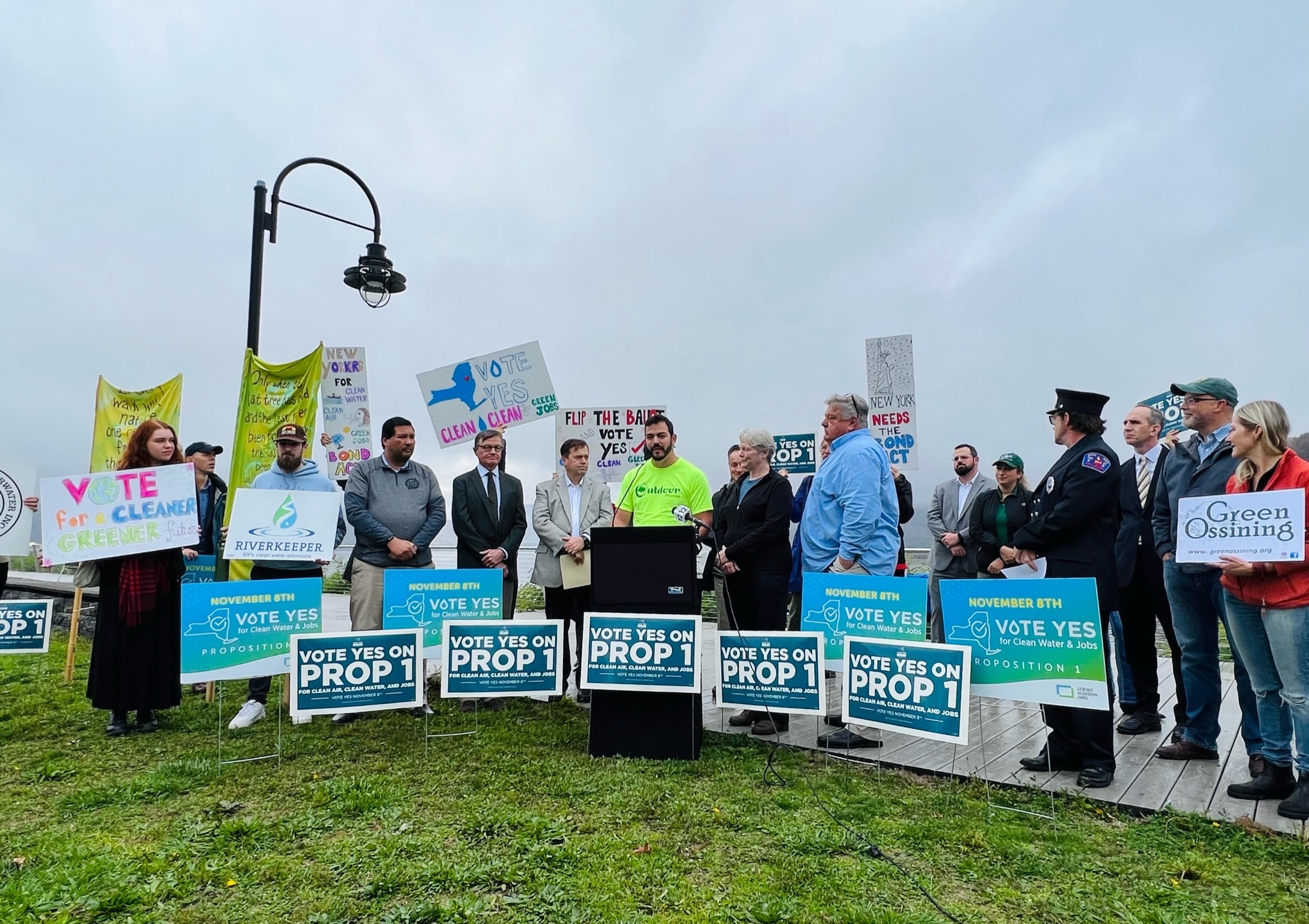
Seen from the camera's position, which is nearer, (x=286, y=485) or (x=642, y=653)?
(x=642, y=653)

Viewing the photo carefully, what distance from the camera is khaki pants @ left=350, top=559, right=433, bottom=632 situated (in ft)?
17.7

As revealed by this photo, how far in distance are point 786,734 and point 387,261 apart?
591 cm

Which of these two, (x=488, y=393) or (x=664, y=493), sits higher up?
(x=488, y=393)

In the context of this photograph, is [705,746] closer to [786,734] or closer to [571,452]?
[786,734]

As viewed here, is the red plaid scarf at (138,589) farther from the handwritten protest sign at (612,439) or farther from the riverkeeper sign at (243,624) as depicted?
the handwritten protest sign at (612,439)

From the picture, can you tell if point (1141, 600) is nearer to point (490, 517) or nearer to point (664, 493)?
point (664, 493)

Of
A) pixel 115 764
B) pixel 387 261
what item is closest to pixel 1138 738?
pixel 115 764

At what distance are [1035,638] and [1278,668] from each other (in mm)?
1009

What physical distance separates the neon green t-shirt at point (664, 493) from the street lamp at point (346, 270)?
3.72 metres

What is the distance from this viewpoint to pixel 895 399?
318 inches

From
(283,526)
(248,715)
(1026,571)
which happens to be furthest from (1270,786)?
(248,715)

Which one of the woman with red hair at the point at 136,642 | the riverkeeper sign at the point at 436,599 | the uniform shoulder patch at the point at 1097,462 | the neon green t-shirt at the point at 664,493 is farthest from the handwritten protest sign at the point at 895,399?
the woman with red hair at the point at 136,642

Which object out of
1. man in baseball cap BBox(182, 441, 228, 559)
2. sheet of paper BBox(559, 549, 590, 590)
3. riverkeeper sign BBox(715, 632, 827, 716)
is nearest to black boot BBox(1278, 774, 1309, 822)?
riverkeeper sign BBox(715, 632, 827, 716)

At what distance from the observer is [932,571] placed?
22.0 ft
